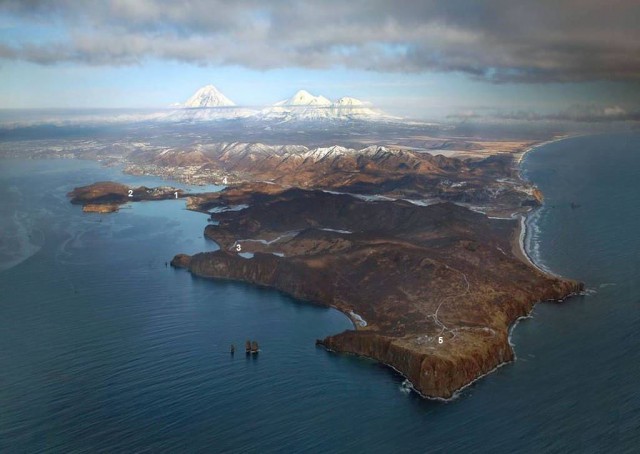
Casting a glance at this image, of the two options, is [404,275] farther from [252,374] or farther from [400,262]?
[252,374]

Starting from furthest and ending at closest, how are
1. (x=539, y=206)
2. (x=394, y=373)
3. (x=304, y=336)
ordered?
(x=539, y=206)
(x=304, y=336)
(x=394, y=373)

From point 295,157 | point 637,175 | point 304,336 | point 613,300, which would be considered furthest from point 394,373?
point 295,157

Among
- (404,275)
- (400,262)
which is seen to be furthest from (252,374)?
(400,262)

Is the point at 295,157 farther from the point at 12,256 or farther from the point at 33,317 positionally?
the point at 33,317

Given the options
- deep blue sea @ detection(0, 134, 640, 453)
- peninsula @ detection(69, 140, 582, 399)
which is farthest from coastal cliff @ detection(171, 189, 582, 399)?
deep blue sea @ detection(0, 134, 640, 453)

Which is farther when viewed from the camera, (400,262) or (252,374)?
(400,262)

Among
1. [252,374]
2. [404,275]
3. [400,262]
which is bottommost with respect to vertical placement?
[252,374]

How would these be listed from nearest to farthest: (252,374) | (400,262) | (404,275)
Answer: (252,374), (404,275), (400,262)

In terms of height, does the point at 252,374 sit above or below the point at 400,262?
below

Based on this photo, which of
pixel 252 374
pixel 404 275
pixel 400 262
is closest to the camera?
pixel 252 374
